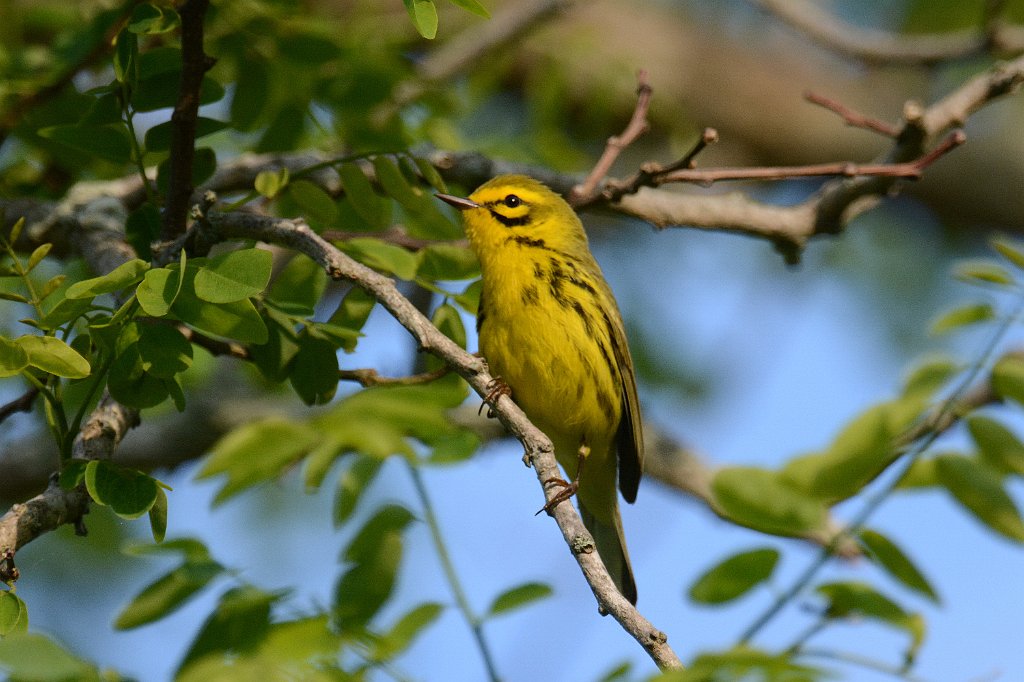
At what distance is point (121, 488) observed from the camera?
8.68 ft

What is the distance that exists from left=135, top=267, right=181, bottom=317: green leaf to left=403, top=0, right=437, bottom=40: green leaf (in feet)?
2.75

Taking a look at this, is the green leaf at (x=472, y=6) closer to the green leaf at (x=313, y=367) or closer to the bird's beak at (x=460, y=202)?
the green leaf at (x=313, y=367)

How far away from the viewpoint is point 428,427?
406 cm

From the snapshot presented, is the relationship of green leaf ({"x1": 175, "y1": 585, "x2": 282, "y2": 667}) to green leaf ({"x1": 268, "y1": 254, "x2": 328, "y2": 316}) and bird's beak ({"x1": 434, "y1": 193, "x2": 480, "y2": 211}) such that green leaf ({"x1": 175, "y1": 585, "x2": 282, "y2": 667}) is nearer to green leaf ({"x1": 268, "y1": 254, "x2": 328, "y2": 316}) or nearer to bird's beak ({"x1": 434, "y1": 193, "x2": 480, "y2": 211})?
green leaf ({"x1": 268, "y1": 254, "x2": 328, "y2": 316})

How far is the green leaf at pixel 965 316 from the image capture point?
3.89 meters

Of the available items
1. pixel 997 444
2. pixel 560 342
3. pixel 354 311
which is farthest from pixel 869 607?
pixel 354 311

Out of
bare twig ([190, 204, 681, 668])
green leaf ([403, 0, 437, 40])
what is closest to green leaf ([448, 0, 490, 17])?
green leaf ([403, 0, 437, 40])

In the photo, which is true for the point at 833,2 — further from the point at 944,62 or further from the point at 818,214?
the point at 818,214

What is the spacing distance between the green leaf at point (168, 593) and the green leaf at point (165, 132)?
51.9 inches

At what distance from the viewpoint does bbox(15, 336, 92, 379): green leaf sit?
2525mm

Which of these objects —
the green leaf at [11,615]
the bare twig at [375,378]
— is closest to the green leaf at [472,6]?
the bare twig at [375,378]

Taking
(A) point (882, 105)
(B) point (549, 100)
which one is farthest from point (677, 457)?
(A) point (882, 105)

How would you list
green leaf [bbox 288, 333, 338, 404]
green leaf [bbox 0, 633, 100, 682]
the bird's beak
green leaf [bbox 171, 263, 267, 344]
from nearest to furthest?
green leaf [bbox 0, 633, 100, 682] → green leaf [bbox 171, 263, 267, 344] → green leaf [bbox 288, 333, 338, 404] → the bird's beak

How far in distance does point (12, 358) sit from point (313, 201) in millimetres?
1190
